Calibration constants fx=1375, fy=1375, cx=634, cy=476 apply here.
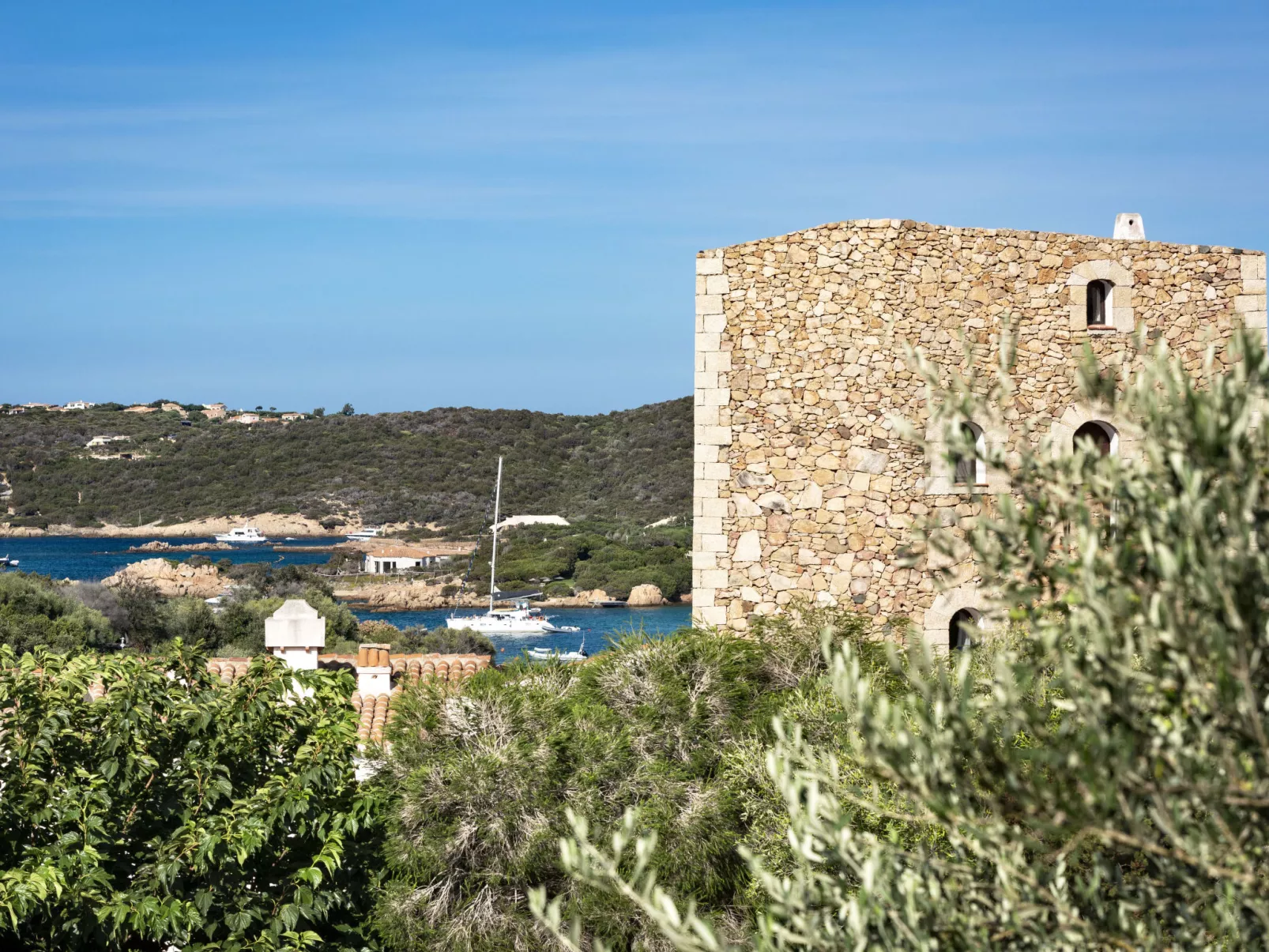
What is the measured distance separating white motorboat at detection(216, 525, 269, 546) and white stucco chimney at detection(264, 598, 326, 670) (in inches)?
2352

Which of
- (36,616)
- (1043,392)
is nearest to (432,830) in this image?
(1043,392)

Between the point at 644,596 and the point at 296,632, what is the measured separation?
33.4 meters

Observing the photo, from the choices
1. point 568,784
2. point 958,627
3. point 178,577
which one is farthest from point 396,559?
point 568,784

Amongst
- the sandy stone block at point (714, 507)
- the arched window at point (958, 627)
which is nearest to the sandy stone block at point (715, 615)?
the sandy stone block at point (714, 507)

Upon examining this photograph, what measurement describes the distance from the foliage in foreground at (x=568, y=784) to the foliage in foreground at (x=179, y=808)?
0.84 metres

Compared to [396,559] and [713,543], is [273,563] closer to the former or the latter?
[396,559]

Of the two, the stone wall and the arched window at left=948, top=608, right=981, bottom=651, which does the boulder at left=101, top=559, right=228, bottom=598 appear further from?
the arched window at left=948, top=608, right=981, bottom=651

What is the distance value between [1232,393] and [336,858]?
6.00 m

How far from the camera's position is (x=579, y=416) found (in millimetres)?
77438

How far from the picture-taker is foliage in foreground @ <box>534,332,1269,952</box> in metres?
3.22

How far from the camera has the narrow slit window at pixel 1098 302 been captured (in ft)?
39.4

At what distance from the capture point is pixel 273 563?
5734cm

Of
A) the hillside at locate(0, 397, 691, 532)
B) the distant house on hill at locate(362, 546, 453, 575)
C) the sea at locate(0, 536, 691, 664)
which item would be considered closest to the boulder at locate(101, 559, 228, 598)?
the sea at locate(0, 536, 691, 664)

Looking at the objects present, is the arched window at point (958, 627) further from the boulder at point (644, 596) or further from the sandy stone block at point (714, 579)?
the boulder at point (644, 596)
